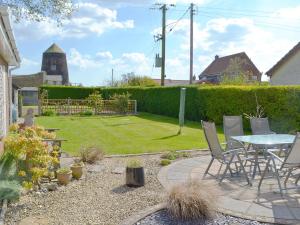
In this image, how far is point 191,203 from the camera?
4438mm

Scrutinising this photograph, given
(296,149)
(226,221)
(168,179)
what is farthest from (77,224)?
(296,149)

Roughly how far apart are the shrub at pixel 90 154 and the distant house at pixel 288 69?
53.3 ft

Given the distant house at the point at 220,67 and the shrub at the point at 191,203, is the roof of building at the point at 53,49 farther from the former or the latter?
the shrub at the point at 191,203

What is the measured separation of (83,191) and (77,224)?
1.54 metres

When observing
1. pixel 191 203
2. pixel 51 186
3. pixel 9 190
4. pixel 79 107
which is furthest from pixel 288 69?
pixel 9 190

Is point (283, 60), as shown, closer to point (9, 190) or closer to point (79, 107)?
point (79, 107)

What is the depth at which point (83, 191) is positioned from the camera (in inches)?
240

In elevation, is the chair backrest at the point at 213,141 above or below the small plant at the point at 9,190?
above

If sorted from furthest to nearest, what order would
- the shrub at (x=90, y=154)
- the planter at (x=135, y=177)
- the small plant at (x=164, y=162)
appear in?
the shrub at (x=90, y=154) → the small plant at (x=164, y=162) → the planter at (x=135, y=177)

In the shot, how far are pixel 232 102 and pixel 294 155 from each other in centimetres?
1151

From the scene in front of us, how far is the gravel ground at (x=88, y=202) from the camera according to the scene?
4.77 m

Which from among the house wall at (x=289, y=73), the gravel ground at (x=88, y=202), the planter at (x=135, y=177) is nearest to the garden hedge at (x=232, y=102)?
the house wall at (x=289, y=73)

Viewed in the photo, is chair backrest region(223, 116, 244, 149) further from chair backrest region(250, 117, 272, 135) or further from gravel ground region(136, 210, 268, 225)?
gravel ground region(136, 210, 268, 225)

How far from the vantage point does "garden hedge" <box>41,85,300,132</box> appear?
13609mm
